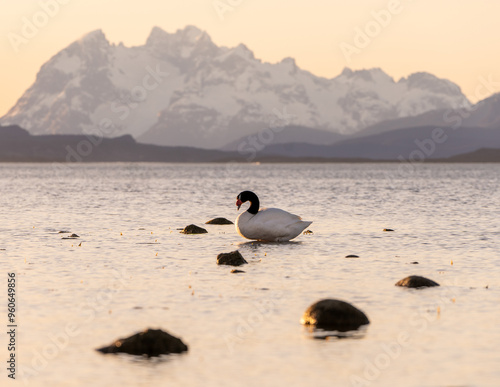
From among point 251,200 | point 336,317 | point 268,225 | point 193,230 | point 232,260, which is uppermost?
point 251,200

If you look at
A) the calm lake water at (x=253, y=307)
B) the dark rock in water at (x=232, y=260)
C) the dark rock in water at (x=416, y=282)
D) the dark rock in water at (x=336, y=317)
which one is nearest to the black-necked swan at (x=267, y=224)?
the calm lake water at (x=253, y=307)

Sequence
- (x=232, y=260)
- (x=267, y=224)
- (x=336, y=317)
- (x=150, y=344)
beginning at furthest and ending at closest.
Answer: (x=267, y=224)
(x=232, y=260)
(x=336, y=317)
(x=150, y=344)

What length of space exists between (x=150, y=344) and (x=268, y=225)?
19034 mm

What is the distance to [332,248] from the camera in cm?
3428

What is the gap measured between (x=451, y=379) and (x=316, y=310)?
182 inches

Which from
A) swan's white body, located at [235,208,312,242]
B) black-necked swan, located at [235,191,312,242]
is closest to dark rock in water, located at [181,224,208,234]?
black-necked swan, located at [235,191,312,242]

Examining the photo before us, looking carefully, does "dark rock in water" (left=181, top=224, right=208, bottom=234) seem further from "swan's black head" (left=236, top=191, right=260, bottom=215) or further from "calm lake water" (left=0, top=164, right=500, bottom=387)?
"swan's black head" (left=236, top=191, right=260, bottom=215)

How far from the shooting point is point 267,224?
3472cm

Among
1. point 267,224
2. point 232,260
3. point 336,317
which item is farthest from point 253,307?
point 267,224

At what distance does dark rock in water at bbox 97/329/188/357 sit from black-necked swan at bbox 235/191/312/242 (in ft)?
60.5

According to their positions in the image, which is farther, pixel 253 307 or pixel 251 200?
pixel 251 200

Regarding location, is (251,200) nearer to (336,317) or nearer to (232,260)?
(232,260)

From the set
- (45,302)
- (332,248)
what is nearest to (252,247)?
(332,248)

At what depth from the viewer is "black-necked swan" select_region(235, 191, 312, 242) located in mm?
34562
